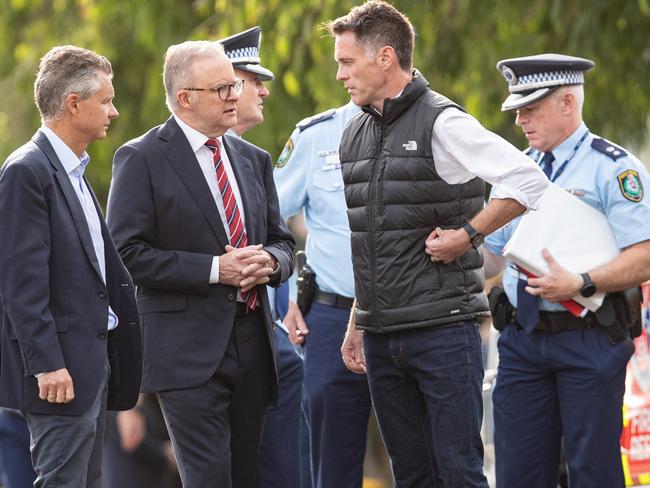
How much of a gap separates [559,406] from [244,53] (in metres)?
2.18

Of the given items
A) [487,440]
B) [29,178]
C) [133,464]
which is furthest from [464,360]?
[133,464]

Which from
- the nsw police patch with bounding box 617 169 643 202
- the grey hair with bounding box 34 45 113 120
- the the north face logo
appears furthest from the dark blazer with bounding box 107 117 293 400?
the nsw police patch with bounding box 617 169 643 202

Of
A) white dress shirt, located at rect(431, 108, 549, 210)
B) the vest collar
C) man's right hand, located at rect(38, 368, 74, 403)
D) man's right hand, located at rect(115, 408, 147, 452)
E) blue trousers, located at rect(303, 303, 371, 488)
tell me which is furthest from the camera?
man's right hand, located at rect(115, 408, 147, 452)

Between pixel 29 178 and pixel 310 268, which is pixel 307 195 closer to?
pixel 310 268

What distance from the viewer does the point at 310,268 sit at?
270 inches

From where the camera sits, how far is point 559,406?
21.1ft

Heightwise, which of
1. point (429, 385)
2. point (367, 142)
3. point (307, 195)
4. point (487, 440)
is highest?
point (367, 142)

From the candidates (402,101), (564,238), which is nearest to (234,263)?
(402,101)

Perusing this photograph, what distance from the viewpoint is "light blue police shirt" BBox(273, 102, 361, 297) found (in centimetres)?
671

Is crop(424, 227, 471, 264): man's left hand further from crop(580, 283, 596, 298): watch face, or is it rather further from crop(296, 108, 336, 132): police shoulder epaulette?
crop(296, 108, 336, 132): police shoulder epaulette

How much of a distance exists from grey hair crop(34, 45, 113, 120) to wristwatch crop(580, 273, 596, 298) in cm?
223

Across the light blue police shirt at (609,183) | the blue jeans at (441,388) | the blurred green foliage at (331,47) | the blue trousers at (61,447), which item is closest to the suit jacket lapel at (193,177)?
the blue jeans at (441,388)

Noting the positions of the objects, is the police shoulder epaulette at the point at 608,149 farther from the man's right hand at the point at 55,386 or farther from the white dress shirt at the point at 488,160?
the man's right hand at the point at 55,386

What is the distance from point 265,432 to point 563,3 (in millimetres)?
3933
